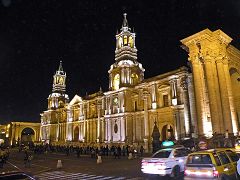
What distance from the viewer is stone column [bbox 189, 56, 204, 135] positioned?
921 inches

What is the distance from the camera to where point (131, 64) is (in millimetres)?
46438

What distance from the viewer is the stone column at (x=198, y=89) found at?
23400 mm

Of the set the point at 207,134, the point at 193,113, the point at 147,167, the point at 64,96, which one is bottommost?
the point at 147,167

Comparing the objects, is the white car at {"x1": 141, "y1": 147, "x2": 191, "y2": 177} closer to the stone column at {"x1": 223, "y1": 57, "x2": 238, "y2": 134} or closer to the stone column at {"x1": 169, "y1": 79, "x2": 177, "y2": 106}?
the stone column at {"x1": 223, "y1": 57, "x2": 238, "y2": 134}

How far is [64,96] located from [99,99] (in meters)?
25.6

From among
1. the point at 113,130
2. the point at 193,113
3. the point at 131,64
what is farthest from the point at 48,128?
the point at 193,113

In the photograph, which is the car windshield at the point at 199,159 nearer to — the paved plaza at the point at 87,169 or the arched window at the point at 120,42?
the paved plaza at the point at 87,169

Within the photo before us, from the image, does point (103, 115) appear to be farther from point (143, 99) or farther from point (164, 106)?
point (164, 106)

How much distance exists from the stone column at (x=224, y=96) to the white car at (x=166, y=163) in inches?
543

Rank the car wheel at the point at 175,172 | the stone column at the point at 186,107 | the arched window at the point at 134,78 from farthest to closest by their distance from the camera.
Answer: the arched window at the point at 134,78 < the stone column at the point at 186,107 < the car wheel at the point at 175,172

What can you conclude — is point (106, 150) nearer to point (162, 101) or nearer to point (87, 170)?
point (162, 101)

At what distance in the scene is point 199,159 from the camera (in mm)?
8641

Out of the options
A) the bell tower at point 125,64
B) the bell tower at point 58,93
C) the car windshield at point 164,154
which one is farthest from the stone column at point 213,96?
the bell tower at point 58,93

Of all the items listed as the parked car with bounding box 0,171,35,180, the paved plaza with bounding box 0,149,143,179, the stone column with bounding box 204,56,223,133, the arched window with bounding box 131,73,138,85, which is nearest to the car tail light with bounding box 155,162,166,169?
the paved plaza with bounding box 0,149,143,179
